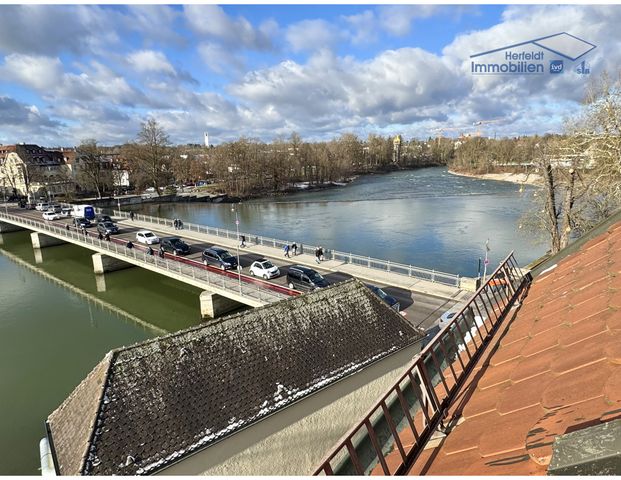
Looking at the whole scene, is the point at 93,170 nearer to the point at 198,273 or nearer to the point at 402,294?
the point at 198,273

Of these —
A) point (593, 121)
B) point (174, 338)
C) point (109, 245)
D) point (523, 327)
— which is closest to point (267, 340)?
point (174, 338)

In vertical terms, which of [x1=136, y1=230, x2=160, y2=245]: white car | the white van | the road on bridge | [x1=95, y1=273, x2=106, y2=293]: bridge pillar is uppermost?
the white van

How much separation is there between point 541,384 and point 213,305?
2353cm

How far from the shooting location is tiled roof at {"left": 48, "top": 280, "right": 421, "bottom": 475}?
28.4 feet

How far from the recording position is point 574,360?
9.73 ft

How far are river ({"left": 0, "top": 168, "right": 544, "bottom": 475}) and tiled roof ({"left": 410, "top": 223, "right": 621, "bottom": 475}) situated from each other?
1607cm

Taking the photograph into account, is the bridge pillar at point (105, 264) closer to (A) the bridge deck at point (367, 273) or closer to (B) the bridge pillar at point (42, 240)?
(A) the bridge deck at point (367, 273)

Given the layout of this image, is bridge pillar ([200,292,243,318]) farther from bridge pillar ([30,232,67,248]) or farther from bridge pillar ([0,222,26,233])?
bridge pillar ([0,222,26,233])

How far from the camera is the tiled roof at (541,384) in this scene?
2.35m

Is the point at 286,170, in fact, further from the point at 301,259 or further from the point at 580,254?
the point at 580,254

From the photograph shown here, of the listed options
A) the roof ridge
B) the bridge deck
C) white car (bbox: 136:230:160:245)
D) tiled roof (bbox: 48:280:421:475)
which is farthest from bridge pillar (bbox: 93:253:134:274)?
the roof ridge

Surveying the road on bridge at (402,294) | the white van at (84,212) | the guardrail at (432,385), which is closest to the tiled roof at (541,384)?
the guardrail at (432,385)

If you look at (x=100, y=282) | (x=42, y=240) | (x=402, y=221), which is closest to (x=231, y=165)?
(x=42, y=240)

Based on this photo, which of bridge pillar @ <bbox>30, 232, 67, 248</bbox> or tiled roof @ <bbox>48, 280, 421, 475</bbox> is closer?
tiled roof @ <bbox>48, 280, 421, 475</bbox>
